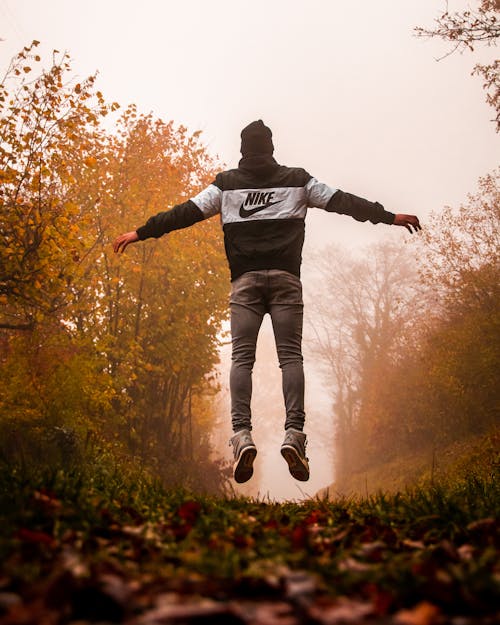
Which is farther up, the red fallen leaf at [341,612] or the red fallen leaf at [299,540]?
the red fallen leaf at [299,540]

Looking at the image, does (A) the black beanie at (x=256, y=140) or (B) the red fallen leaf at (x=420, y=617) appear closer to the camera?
(B) the red fallen leaf at (x=420, y=617)

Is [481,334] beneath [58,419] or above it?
above

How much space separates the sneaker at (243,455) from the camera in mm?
4277

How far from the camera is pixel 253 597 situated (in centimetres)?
156

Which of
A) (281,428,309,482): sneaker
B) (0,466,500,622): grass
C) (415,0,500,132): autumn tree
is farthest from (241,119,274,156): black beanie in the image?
(415,0,500,132): autumn tree

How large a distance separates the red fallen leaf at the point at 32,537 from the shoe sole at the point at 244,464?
2.43 metres

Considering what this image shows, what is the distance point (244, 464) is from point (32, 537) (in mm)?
2556

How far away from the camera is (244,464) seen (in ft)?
14.1

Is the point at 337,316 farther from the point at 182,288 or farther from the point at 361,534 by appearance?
the point at 361,534

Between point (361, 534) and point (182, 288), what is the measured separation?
48.0 feet

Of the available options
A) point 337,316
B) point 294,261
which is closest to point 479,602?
point 294,261

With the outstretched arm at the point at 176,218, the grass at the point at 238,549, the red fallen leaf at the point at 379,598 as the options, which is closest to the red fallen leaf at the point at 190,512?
the grass at the point at 238,549

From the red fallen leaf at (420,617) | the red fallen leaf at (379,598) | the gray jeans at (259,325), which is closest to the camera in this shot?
the red fallen leaf at (420,617)

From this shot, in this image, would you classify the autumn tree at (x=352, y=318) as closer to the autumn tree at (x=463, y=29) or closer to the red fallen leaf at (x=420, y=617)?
the autumn tree at (x=463, y=29)
